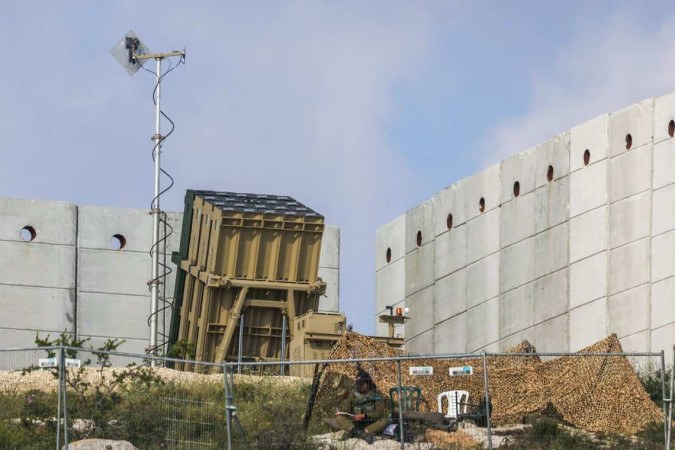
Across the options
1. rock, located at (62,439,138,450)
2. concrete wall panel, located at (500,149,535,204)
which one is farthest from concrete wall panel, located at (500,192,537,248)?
rock, located at (62,439,138,450)

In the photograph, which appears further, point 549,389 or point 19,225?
point 19,225

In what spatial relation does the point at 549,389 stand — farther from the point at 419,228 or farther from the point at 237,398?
the point at 419,228

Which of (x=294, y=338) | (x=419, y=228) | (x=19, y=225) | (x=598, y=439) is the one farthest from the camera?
(x=419, y=228)

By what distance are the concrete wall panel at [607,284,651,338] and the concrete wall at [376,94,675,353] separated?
21 mm

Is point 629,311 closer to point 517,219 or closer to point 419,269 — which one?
point 517,219

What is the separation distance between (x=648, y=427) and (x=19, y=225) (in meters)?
22.1

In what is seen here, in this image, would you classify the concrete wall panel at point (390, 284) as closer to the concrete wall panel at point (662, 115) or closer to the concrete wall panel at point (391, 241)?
the concrete wall panel at point (391, 241)

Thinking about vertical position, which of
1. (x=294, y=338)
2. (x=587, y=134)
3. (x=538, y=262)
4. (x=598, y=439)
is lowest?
(x=598, y=439)

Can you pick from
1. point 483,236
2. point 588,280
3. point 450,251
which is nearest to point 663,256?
point 588,280

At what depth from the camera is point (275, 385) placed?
85.1ft

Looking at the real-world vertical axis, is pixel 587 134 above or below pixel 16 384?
above

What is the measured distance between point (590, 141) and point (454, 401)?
1545 cm

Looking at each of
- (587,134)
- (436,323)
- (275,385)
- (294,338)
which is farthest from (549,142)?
(275,385)

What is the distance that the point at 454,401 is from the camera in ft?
78.1
